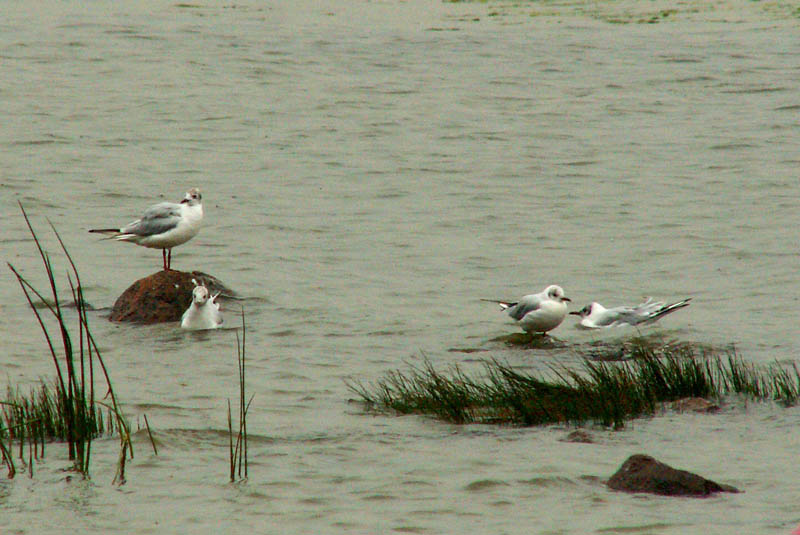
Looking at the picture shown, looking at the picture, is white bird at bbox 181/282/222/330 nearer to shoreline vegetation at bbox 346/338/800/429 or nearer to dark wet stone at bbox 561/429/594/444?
shoreline vegetation at bbox 346/338/800/429

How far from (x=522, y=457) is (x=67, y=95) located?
22.5 m

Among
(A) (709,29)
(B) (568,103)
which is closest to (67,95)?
(B) (568,103)

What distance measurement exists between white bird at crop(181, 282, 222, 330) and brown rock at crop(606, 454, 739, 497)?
6284 millimetres

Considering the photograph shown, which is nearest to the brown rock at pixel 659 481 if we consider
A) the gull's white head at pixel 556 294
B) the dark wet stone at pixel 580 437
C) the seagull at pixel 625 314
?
the dark wet stone at pixel 580 437

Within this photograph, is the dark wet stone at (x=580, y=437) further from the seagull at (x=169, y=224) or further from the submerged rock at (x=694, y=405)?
the seagull at (x=169, y=224)

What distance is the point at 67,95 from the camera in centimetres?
2847

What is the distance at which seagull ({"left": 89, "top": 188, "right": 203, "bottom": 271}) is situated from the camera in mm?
13438

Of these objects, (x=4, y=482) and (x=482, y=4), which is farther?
(x=482, y=4)

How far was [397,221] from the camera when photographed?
19.3 meters

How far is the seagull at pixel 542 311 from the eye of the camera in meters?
12.8

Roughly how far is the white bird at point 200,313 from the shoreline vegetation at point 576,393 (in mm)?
3066

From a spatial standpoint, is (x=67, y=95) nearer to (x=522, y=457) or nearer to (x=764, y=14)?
(x=764, y=14)

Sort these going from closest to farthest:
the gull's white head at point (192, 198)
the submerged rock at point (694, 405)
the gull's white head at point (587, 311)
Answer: the submerged rock at point (694, 405), the gull's white head at point (587, 311), the gull's white head at point (192, 198)

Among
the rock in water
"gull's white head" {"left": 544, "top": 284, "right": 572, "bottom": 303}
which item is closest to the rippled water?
the rock in water
